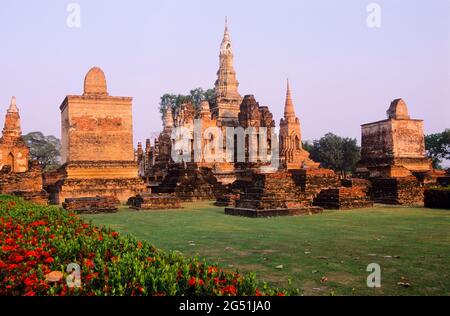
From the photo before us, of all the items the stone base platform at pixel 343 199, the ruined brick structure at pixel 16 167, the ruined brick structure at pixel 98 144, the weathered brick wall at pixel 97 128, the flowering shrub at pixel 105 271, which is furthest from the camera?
the weathered brick wall at pixel 97 128

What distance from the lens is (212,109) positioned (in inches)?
1832

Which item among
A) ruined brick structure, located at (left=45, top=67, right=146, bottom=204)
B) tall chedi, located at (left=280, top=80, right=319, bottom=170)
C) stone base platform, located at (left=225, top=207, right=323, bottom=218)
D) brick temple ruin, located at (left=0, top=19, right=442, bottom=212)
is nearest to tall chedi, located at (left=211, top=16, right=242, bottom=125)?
tall chedi, located at (left=280, top=80, right=319, bottom=170)

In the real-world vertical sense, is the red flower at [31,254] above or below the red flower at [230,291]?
above

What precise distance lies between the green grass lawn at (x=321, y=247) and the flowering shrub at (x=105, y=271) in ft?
4.56

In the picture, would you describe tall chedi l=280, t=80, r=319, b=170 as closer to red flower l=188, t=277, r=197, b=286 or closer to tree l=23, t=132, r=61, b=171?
tree l=23, t=132, r=61, b=171

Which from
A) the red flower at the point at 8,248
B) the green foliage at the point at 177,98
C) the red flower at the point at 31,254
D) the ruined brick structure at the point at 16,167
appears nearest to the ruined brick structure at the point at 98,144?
the ruined brick structure at the point at 16,167

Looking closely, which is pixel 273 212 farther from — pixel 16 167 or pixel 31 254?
pixel 16 167

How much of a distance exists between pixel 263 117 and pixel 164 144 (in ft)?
28.6

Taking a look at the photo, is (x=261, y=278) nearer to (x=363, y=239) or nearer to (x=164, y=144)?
(x=363, y=239)

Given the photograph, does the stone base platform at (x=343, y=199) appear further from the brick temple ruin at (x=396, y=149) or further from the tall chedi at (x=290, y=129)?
the tall chedi at (x=290, y=129)

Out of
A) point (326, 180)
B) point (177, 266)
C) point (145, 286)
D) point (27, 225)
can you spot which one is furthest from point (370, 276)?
point (326, 180)

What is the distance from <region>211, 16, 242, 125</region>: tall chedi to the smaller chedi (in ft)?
60.0

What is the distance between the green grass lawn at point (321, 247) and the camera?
17.2 feet

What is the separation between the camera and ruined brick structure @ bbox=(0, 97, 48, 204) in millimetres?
19422
